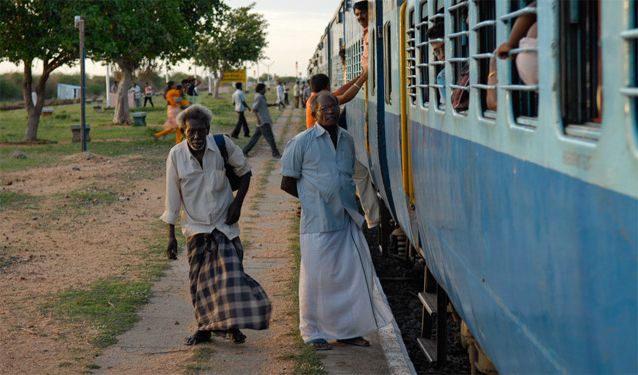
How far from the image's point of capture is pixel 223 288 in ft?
20.2

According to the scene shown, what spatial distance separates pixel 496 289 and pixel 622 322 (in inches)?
53.3

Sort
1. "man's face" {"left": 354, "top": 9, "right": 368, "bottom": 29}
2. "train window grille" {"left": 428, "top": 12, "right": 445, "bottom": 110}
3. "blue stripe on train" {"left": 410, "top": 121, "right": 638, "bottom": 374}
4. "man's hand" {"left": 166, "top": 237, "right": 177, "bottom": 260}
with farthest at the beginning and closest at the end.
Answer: "man's face" {"left": 354, "top": 9, "right": 368, "bottom": 29} → "man's hand" {"left": 166, "top": 237, "right": 177, "bottom": 260} → "train window grille" {"left": 428, "top": 12, "right": 445, "bottom": 110} → "blue stripe on train" {"left": 410, "top": 121, "right": 638, "bottom": 374}

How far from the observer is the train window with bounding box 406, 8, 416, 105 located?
6.20 m

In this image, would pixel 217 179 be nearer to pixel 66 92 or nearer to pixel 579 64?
pixel 579 64

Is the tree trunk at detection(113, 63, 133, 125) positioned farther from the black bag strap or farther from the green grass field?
the black bag strap

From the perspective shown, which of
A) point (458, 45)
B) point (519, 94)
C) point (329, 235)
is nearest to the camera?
point (519, 94)

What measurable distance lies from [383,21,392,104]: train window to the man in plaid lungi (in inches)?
86.0

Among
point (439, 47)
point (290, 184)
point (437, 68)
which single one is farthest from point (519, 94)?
point (290, 184)

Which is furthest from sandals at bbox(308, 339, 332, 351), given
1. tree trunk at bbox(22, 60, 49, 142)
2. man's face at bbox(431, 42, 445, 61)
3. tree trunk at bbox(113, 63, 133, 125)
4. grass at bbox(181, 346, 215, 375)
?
tree trunk at bbox(113, 63, 133, 125)

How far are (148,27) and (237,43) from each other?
40.3m

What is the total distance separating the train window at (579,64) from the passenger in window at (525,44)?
0.30 meters

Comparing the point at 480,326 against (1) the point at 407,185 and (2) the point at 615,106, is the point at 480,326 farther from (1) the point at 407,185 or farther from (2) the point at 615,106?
(1) the point at 407,185

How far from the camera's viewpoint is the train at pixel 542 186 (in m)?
2.05

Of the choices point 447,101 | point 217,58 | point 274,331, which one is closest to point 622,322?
point 447,101
